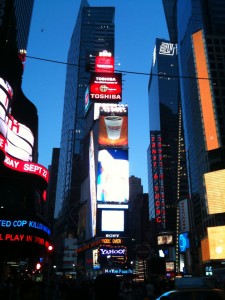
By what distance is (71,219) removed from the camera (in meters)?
115

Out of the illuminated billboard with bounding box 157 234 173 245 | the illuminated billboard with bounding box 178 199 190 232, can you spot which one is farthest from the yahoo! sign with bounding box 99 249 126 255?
the illuminated billboard with bounding box 157 234 173 245

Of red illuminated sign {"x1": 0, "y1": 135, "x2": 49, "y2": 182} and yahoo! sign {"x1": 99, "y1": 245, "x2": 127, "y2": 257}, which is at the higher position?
red illuminated sign {"x1": 0, "y1": 135, "x2": 49, "y2": 182}

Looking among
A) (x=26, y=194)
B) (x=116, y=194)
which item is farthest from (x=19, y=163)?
(x=116, y=194)

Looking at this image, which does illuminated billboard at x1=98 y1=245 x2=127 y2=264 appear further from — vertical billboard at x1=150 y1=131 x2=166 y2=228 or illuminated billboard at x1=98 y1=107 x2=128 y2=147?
vertical billboard at x1=150 y1=131 x2=166 y2=228

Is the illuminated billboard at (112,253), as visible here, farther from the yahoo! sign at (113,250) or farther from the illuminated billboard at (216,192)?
the illuminated billboard at (216,192)

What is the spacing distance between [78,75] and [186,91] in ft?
204

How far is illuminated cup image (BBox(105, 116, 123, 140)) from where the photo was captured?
79.0 meters

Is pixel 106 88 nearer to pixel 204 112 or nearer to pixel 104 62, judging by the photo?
pixel 104 62

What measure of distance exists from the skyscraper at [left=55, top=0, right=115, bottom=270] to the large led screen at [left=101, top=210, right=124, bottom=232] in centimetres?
2737

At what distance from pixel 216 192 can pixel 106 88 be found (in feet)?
107

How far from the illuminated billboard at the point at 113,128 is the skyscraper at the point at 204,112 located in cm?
1996

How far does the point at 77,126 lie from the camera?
147000 mm

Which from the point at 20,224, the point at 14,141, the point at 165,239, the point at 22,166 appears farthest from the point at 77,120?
the point at 20,224

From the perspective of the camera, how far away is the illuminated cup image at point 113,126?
79000 millimetres
